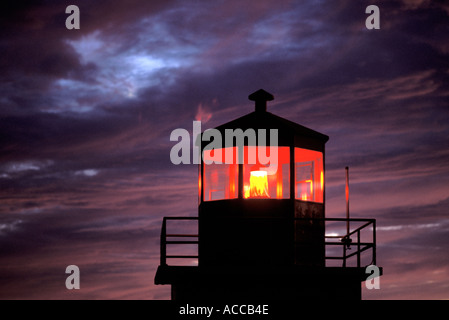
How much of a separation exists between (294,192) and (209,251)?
2.52 meters

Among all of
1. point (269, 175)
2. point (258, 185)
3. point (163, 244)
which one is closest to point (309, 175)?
point (269, 175)

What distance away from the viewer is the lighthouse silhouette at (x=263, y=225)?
54.1 ft

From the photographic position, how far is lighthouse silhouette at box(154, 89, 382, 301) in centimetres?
1648

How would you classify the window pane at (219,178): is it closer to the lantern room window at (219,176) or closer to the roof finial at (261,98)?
the lantern room window at (219,176)

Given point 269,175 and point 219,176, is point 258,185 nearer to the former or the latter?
point 269,175

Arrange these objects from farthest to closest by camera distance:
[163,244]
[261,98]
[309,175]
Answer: [261,98] < [309,175] < [163,244]

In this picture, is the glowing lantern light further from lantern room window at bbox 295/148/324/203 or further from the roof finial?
the roof finial

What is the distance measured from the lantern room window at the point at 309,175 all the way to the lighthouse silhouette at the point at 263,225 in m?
0.02

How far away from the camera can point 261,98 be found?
18.5 meters

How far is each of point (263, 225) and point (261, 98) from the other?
3322 millimetres

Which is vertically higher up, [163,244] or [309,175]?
[309,175]

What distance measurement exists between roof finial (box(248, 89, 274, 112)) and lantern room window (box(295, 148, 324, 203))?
141 cm
